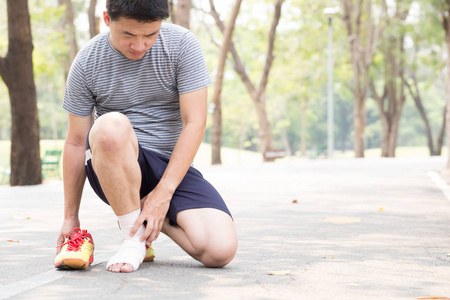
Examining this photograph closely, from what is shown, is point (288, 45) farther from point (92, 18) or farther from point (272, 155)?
point (92, 18)

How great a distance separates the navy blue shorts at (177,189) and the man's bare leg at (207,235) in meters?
0.04

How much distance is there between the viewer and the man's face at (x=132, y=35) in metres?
3.72

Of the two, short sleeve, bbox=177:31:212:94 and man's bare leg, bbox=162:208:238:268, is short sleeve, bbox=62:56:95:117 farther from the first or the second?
man's bare leg, bbox=162:208:238:268

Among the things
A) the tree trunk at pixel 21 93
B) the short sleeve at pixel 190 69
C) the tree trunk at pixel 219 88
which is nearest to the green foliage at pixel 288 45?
the tree trunk at pixel 219 88

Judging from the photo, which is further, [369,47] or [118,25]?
[369,47]

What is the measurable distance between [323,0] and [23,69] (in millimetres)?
23122

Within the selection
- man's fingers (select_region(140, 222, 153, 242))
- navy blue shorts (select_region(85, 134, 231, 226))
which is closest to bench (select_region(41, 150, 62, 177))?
navy blue shorts (select_region(85, 134, 231, 226))

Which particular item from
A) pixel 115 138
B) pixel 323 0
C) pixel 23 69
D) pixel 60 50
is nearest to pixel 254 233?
pixel 115 138

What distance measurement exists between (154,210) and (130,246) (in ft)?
0.82

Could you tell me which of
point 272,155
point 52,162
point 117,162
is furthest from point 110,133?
point 272,155

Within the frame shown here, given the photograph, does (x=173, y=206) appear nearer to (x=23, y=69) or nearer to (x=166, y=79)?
(x=166, y=79)

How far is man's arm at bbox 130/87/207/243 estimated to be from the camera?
12.8 feet

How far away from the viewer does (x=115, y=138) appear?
376 cm

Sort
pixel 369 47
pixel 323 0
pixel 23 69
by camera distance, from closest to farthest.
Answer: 1. pixel 23 69
2. pixel 369 47
3. pixel 323 0
